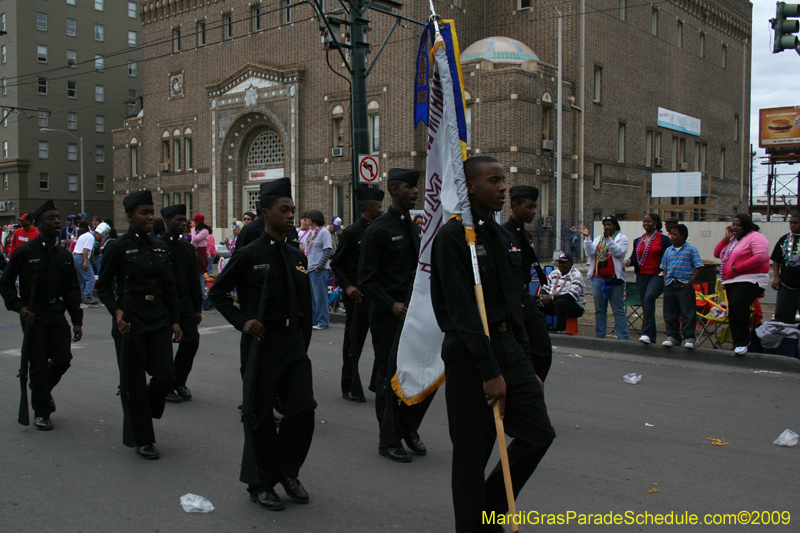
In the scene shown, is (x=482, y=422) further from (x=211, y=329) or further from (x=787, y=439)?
(x=211, y=329)

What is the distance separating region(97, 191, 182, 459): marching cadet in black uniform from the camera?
5.29 m

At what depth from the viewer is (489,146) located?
29.6 m

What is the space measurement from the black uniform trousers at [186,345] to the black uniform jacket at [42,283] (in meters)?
1.07

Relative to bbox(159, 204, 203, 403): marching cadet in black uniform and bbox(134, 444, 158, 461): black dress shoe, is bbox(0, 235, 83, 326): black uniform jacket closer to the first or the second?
bbox(159, 204, 203, 403): marching cadet in black uniform

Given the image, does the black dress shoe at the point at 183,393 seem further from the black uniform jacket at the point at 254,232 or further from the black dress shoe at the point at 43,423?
the black uniform jacket at the point at 254,232

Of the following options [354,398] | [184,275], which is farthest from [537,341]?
[184,275]

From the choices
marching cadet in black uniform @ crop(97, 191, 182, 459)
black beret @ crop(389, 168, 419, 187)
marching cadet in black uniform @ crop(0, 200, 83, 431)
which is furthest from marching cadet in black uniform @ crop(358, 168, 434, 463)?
marching cadet in black uniform @ crop(0, 200, 83, 431)

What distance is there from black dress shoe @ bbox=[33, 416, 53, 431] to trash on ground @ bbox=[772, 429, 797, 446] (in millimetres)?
6279

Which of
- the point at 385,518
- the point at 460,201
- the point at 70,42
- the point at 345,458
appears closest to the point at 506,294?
the point at 460,201

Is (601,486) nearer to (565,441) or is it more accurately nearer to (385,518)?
(565,441)

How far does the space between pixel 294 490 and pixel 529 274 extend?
8.52 feet

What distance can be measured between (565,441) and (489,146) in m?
24.9

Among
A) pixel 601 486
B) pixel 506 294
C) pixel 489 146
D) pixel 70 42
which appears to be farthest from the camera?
pixel 70 42

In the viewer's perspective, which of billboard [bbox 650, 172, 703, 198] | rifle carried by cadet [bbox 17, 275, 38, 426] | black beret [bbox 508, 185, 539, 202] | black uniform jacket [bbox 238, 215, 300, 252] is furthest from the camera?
billboard [bbox 650, 172, 703, 198]
